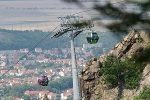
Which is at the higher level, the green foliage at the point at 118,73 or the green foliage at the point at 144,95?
the green foliage at the point at 118,73

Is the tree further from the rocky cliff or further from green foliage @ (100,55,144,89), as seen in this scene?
the rocky cliff

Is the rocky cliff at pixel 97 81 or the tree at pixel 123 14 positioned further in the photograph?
the rocky cliff at pixel 97 81

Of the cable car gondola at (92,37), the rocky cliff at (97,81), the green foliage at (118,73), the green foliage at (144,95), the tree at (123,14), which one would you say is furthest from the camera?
the rocky cliff at (97,81)

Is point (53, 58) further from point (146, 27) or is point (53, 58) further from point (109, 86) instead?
point (146, 27)

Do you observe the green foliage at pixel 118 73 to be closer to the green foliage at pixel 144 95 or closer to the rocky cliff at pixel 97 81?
the rocky cliff at pixel 97 81

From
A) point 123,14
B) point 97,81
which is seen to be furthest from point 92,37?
point 123,14

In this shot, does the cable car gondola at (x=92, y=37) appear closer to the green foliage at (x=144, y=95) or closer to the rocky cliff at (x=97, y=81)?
the rocky cliff at (x=97, y=81)

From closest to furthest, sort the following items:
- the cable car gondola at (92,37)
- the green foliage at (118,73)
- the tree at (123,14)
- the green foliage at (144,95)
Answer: the tree at (123,14) → the green foliage at (144,95) → the cable car gondola at (92,37) → the green foliage at (118,73)

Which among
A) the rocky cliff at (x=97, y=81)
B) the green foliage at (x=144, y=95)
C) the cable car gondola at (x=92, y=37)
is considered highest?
the cable car gondola at (x=92, y=37)

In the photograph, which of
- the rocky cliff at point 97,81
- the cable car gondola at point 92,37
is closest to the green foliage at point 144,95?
the rocky cliff at point 97,81
